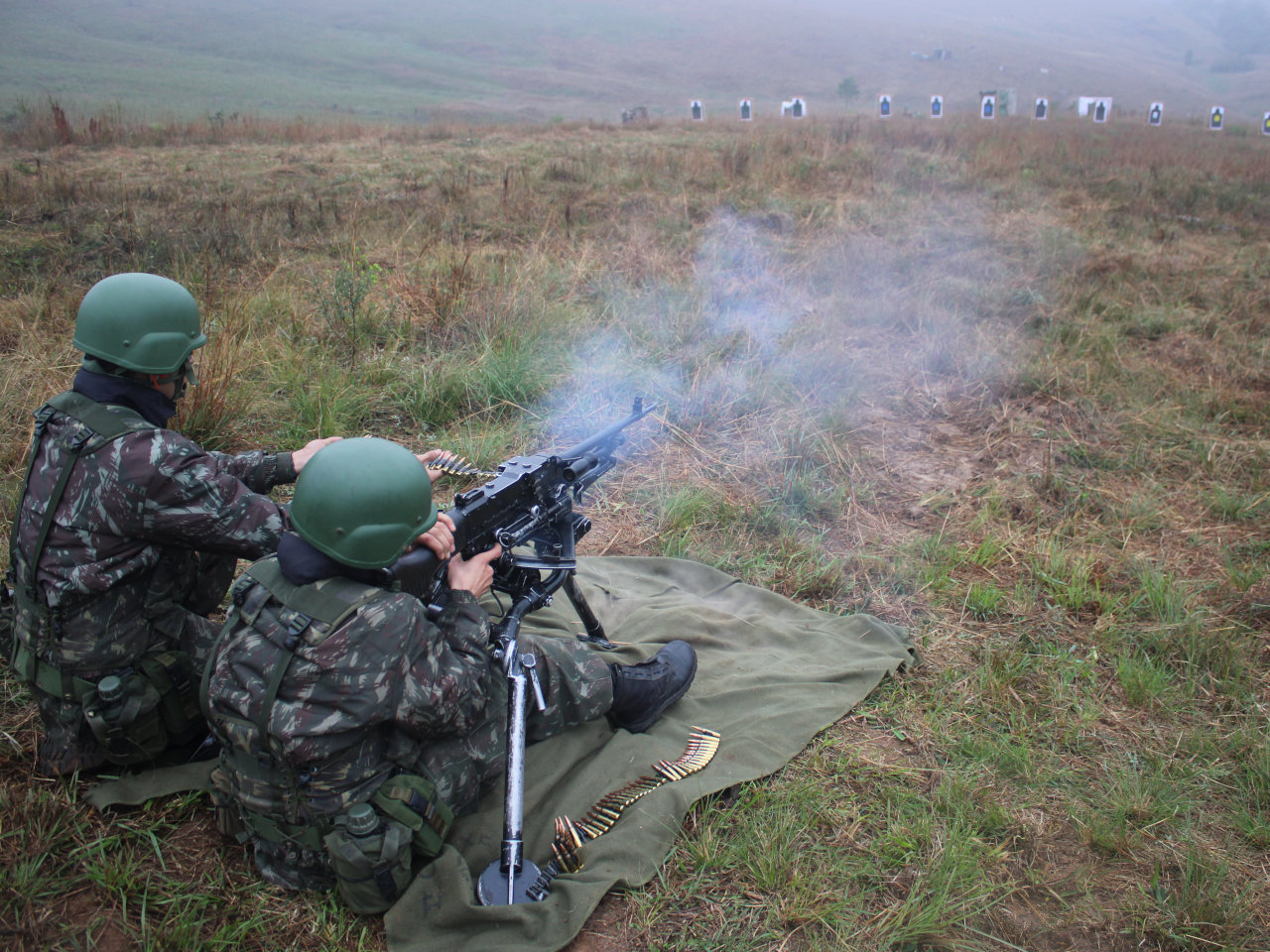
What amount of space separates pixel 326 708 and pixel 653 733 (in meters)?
1.34

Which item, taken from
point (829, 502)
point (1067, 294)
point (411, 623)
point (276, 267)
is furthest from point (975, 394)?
point (276, 267)

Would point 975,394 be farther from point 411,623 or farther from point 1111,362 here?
point 411,623

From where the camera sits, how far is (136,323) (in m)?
2.46

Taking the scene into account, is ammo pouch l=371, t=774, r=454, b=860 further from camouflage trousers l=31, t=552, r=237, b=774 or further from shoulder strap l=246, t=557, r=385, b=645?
camouflage trousers l=31, t=552, r=237, b=774

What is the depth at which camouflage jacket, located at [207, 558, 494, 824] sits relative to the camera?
197 centimetres

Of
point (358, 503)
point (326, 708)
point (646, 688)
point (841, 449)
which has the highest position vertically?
point (358, 503)

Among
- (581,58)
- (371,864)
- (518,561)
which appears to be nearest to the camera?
(371,864)

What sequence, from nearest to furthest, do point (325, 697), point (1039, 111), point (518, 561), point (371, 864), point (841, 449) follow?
point (325, 697) < point (371, 864) < point (518, 561) < point (841, 449) < point (1039, 111)

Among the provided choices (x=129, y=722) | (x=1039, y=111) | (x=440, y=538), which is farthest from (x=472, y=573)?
(x=1039, y=111)

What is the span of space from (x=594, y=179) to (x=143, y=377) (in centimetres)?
997

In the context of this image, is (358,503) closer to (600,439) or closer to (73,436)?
(73,436)

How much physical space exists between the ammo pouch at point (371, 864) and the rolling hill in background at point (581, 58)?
1258 cm

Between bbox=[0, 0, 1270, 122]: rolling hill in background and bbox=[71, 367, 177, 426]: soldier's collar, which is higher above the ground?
bbox=[0, 0, 1270, 122]: rolling hill in background

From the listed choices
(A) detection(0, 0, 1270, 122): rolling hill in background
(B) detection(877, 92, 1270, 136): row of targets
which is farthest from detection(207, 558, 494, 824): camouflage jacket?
(B) detection(877, 92, 1270, 136): row of targets
